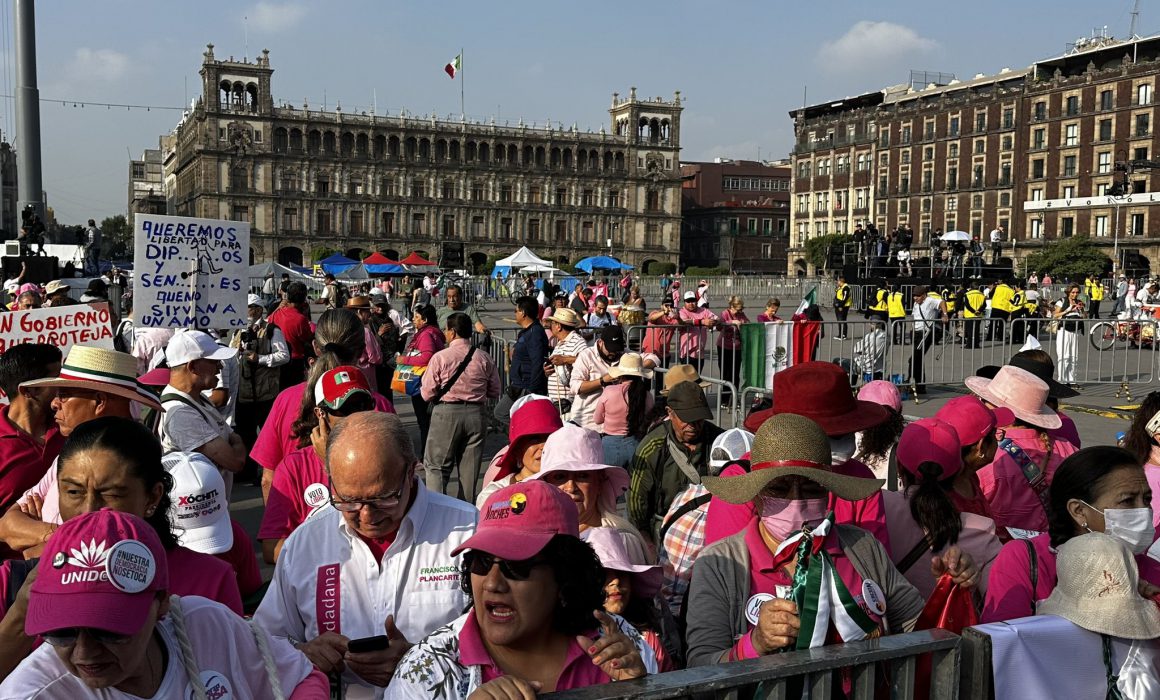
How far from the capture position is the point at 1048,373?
20.1ft

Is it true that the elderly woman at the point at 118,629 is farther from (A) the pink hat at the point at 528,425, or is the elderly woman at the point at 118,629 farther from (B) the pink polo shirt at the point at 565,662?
(A) the pink hat at the point at 528,425

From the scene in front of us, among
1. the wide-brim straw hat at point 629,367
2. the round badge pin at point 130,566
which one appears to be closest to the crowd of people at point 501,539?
the round badge pin at point 130,566

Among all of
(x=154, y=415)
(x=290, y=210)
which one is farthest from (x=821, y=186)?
(x=154, y=415)

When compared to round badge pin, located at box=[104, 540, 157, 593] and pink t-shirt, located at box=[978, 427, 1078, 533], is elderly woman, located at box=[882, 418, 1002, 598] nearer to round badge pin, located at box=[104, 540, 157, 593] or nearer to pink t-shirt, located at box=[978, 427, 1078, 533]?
pink t-shirt, located at box=[978, 427, 1078, 533]

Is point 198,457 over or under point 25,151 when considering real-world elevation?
under

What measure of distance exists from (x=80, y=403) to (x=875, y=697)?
3102mm

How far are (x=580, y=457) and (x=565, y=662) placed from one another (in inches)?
49.7

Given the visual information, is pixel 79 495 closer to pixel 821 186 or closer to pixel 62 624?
pixel 62 624

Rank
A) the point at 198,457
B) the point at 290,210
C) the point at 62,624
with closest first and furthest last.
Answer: the point at 62,624
the point at 198,457
the point at 290,210

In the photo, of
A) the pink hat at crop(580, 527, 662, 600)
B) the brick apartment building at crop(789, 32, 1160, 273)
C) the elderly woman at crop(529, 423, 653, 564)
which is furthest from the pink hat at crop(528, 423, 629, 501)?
the brick apartment building at crop(789, 32, 1160, 273)

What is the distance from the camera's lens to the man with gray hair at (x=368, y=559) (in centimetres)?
271

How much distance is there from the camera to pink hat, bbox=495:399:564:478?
13.6 feet

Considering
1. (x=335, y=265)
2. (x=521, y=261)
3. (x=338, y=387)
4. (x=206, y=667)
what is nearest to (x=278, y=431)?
(x=338, y=387)

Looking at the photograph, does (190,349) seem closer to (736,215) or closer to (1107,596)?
(1107,596)
